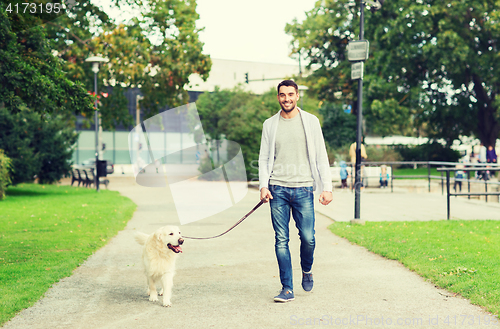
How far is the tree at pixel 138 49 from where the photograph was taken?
60.8 feet

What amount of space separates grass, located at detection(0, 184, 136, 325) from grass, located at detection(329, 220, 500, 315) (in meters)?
4.21

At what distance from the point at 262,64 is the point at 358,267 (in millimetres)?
65067

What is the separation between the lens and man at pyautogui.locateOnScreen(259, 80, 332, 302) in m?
4.96

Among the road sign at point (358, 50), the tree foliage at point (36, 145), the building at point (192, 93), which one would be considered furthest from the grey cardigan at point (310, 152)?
the building at point (192, 93)

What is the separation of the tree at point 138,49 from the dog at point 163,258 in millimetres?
14242

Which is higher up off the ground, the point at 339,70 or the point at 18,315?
the point at 339,70

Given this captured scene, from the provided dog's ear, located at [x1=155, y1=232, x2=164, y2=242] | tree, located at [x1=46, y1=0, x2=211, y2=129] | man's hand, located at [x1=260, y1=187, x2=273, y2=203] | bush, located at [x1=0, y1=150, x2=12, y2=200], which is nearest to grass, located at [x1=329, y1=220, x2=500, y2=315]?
man's hand, located at [x1=260, y1=187, x2=273, y2=203]

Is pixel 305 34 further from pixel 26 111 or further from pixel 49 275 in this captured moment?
pixel 49 275

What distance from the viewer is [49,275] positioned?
606cm

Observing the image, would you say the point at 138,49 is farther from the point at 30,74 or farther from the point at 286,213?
the point at 286,213

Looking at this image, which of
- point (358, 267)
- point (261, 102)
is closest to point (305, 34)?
point (261, 102)

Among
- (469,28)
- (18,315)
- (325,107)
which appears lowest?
(18,315)

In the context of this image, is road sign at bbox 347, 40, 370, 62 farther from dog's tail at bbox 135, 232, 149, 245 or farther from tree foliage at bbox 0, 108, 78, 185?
tree foliage at bbox 0, 108, 78, 185

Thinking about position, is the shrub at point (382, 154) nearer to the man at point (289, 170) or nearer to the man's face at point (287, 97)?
the man at point (289, 170)
